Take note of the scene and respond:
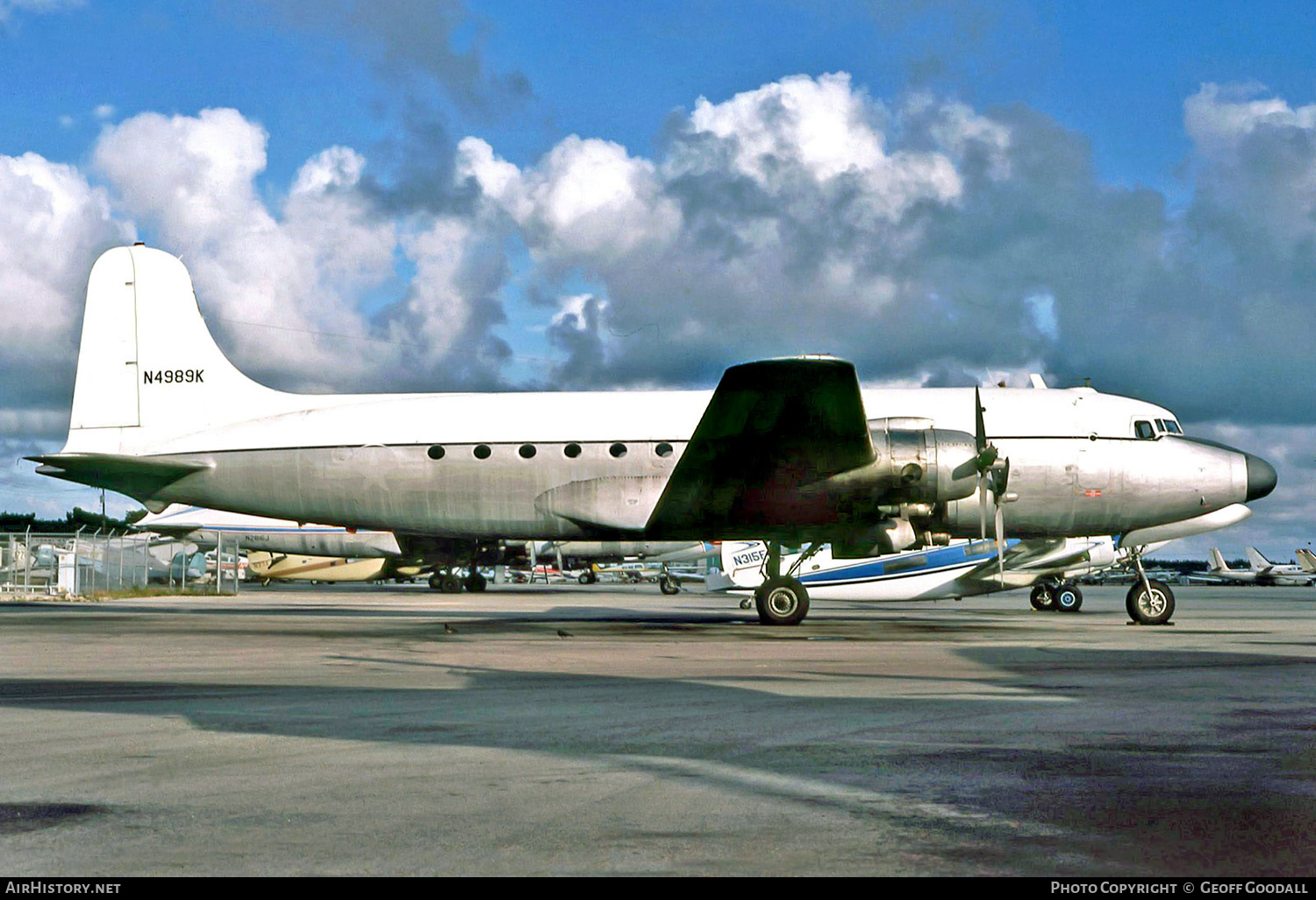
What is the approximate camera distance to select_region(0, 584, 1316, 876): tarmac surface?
4316mm

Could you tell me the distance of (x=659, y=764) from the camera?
6.29 meters

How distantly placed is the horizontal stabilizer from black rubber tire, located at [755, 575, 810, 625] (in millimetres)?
11046

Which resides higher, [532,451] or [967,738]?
[532,451]

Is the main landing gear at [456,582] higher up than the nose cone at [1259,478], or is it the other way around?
the nose cone at [1259,478]

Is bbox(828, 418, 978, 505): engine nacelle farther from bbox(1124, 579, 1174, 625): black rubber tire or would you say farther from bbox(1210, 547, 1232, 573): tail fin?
bbox(1210, 547, 1232, 573): tail fin

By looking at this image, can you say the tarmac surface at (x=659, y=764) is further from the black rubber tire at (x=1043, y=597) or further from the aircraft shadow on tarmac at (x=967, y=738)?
the black rubber tire at (x=1043, y=597)

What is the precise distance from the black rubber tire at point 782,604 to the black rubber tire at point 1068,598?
13280 mm

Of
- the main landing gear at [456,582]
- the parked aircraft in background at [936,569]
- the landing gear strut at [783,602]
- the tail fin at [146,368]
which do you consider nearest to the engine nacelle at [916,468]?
the landing gear strut at [783,602]

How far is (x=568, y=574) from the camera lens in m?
116

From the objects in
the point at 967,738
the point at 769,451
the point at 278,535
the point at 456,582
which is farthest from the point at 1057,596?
the point at 278,535

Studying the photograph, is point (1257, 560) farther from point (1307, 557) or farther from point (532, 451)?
point (532, 451)

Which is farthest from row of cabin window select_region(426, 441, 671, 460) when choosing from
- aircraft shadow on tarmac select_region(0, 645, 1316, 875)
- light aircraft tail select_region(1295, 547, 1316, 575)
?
light aircraft tail select_region(1295, 547, 1316, 575)

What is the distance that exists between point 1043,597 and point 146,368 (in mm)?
24631

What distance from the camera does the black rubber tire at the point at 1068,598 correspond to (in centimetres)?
3077
